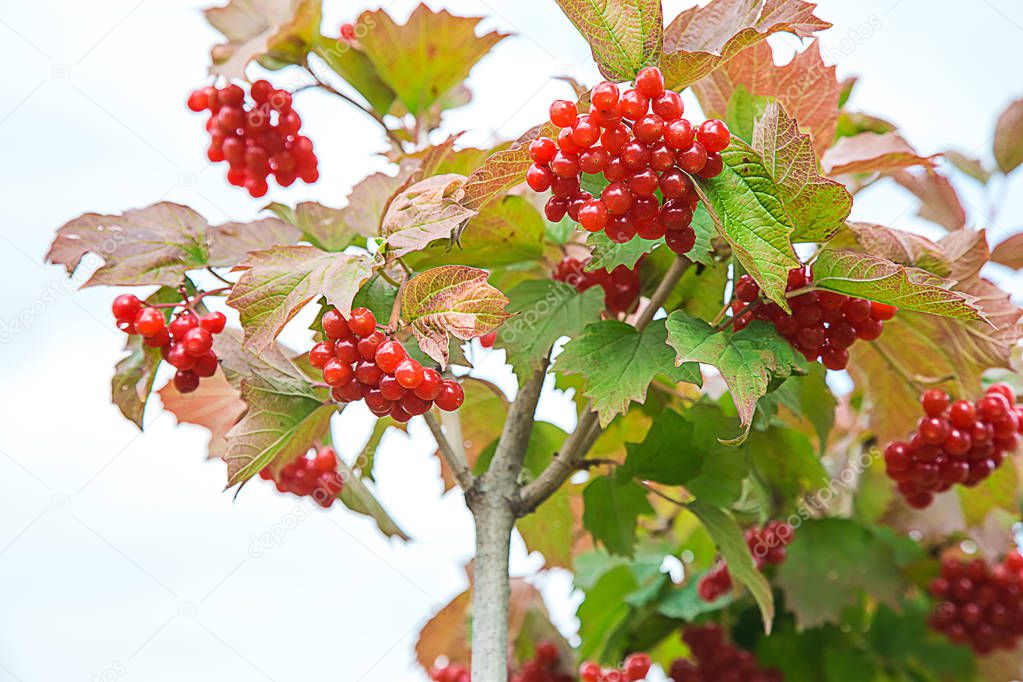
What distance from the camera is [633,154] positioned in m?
0.55

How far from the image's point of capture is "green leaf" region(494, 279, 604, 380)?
689 millimetres

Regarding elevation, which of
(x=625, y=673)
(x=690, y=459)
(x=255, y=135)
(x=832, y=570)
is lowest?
(x=832, y=570)

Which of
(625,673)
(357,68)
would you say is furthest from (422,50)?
(625,673)

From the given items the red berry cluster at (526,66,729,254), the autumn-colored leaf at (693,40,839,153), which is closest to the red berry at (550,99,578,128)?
the red berry cluster at (526,66,729,254)

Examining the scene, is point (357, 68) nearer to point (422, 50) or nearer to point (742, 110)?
point (422, 50)

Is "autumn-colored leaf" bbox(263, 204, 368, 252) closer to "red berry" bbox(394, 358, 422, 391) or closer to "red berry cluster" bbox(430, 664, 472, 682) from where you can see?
"red berry" bbox(394, 358, 422, 391)

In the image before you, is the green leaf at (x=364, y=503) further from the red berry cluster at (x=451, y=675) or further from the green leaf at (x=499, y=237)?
the red berry cluster at (x=451, y=675)

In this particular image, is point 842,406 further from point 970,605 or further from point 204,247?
point 204,247

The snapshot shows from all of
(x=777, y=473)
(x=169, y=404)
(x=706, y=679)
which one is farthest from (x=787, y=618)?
(x=169, y=404)

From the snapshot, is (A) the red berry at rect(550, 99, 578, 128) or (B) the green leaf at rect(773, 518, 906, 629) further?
(B) the green leaf at rect(773, 518, 906, 629)

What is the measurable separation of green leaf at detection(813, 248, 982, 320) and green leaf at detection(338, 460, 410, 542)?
0.36 metres

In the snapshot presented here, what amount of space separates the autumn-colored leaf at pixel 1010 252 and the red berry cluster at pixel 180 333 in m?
0.70

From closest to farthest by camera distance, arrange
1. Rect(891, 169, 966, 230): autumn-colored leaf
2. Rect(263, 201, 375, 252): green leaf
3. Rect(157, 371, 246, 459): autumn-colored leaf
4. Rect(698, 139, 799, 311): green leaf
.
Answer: Rect(698, 139, 799, 311): green leaf, Rect(263, 201, 375, 252): green leaf, Rect(157, 371, 246, 459): autumn-colored leaf, Rect(891, 169, 966, 230): autumn-colored leaf

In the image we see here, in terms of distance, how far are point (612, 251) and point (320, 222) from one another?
0.76 feet
